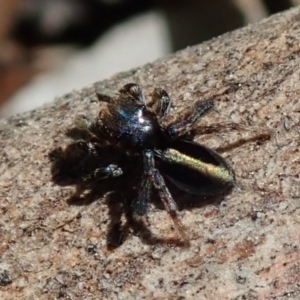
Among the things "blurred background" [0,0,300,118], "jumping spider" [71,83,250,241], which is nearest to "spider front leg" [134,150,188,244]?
"jumping spider" [71,83,250,241]

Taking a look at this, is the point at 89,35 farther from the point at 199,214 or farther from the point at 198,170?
the point at 199,214

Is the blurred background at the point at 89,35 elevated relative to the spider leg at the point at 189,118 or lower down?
elevated

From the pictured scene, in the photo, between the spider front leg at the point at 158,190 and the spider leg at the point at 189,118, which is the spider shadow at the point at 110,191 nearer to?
the spider front leg at the point at 158,190

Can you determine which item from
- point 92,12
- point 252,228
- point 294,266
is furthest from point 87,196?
point 92,12

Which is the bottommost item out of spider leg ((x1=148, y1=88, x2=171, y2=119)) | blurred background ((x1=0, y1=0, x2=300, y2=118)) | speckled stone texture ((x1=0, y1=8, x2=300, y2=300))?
speckled stone texture ((x1=0, y1=8, x2=300, y2=300))

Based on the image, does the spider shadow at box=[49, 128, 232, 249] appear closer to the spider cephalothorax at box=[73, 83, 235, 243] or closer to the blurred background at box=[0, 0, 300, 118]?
the spider cephalothorax at box=[73, 83, 235, 243]

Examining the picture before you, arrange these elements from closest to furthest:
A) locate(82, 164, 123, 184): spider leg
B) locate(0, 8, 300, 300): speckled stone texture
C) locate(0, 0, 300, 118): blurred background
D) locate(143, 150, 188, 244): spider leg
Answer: locate(0, 8, 300, 300): speckled stone texture < locate(143, 150, 188, 244): spider leg < locate(82, 164, 123, 184): spider leg < locate(0, 0, 300, 118): blurred background

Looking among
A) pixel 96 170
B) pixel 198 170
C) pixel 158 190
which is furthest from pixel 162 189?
pixel 96 170

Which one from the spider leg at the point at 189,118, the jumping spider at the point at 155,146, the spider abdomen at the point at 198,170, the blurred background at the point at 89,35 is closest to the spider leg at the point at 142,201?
the jumping spider at the point at 155,146
